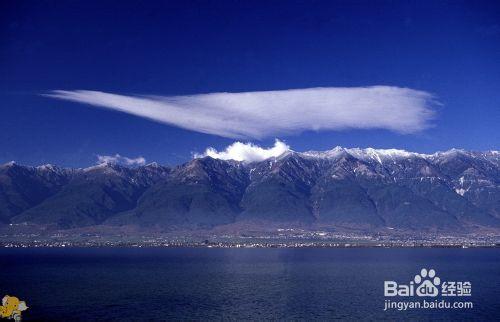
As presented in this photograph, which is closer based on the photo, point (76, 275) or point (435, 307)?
→ point (435, 307)

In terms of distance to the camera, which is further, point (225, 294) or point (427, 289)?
point (427, 289)

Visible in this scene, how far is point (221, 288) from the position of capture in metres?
128

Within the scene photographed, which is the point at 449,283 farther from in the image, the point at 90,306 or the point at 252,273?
the point at 90,306

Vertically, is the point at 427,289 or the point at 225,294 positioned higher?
the point at 427,289

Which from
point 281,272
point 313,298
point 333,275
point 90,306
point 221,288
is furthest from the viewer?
point 281,272

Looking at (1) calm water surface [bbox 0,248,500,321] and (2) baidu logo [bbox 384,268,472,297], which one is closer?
(1) calm water surface [bbox 0,248,500,321]

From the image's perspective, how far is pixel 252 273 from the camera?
549 ft

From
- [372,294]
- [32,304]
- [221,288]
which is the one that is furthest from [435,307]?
[32,304]

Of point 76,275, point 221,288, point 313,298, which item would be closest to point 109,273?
point 76,275

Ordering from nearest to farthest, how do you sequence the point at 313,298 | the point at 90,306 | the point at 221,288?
the point at 90,306
the point at 313,298
the point at 221,288

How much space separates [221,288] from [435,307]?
161 ft

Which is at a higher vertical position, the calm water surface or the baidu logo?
the baidu logo

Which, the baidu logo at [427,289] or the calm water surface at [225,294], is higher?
the baidu logo at [427,289]

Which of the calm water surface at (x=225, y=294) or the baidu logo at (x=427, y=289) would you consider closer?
the calm water surface at (x=225, y=294)
